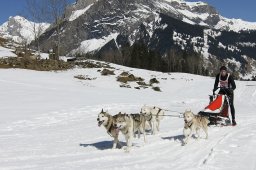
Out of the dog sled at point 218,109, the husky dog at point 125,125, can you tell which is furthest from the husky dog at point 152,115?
the husky dog at point 125,125

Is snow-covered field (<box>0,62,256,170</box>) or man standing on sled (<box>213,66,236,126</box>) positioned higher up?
man standing on sled (<box>213,66,236,126</box>)

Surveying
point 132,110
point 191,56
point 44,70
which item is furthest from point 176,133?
point 191,56

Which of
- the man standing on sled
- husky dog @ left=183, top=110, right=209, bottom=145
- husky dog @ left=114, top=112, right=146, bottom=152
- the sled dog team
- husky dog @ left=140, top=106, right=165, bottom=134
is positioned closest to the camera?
husky dog @ left=114, top=112, right=146, bottom=152

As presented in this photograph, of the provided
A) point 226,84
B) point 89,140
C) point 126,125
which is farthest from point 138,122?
point 226,84

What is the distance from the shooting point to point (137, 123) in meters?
11.6

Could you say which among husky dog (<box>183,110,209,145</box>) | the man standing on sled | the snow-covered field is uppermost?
the man standing on sled

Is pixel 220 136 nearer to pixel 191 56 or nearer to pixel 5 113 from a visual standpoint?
pixel 5 113

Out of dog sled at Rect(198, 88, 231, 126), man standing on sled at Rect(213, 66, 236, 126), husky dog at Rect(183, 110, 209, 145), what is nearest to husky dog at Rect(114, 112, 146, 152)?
husky dog at Rect(183, 110, 209, 145)

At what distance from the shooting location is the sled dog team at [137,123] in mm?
10445

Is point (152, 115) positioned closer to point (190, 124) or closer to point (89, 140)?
point (190, 124)

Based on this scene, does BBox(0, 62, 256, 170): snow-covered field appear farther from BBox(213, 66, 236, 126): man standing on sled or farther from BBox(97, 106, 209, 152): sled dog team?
BBox(213, 66, 236, 126): man standing on sled

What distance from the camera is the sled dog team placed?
10445 mm

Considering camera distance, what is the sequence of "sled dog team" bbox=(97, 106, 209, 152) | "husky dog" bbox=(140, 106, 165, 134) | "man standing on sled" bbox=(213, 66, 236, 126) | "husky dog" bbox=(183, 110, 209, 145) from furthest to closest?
"man standing on sled" bbox=(213, 66, 236, 126) < "husky dog" bbox=(140, 106, 165, 134) < "husky dog" bbox=(183, 110, 209, 145) < "sled dog team" bbox=(97, 106, 209, 152)

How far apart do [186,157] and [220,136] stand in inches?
129
